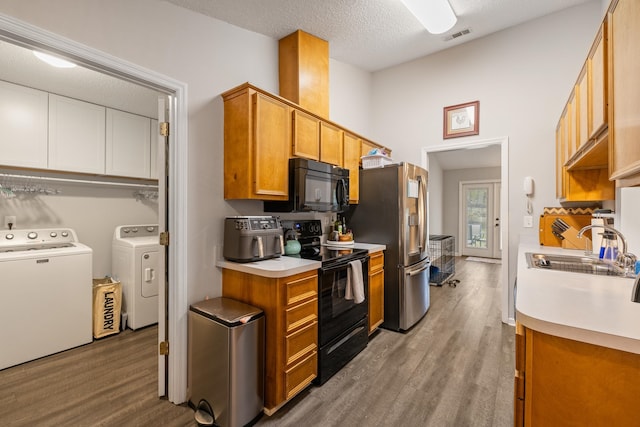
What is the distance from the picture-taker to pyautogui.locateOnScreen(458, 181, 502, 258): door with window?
7.28 metres

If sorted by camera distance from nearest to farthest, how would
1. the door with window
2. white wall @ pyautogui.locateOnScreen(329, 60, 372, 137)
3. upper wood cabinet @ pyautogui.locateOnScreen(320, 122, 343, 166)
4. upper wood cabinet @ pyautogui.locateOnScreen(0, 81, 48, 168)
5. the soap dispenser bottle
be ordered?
the soap dispenser bottle, upper wood cabinet @ pyautogui.locateOnScreen(0, 81, 48, 168), upper wood cabinet @ pyautogui.locateOnScreen(320, 122, 343, 166), white wall @ pyautogui.locateOnScreen(329, 60, 372, 137), the door with window

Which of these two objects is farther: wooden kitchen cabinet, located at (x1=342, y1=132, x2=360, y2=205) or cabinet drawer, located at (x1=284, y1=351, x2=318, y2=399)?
wooden kitchen cabinet, located at (x1=342, y1=132, x2=360, y2=205)

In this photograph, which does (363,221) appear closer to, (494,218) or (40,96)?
(40,96)

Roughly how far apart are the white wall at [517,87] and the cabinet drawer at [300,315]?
2.51 metres

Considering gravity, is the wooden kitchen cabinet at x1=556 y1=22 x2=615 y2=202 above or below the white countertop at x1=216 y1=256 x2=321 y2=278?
above

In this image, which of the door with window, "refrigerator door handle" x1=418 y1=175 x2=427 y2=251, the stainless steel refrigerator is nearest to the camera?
the stainless steel refrigerator

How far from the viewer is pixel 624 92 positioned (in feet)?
3.26

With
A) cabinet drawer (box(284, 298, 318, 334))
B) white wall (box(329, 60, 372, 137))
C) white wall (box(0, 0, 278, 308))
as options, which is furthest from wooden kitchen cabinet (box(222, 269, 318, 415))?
white wall (box(329, 60, 372, 137))

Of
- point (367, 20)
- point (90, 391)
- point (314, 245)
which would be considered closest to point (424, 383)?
point (314, 245)

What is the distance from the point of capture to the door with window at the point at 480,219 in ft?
23.9

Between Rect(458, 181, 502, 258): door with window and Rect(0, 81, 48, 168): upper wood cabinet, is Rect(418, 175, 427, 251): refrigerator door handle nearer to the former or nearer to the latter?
Rect(0, 81, 48, 168): upper wood cabinet

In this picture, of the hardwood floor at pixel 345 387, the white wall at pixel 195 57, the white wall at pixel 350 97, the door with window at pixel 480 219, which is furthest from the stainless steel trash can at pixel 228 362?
the door with window at pixel 480 219

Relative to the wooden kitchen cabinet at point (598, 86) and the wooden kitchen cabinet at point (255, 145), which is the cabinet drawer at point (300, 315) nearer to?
the wooden kitchen cabinet at point (255, 145)

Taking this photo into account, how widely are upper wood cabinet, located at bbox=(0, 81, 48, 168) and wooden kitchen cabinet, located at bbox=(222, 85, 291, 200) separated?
2090 mm
